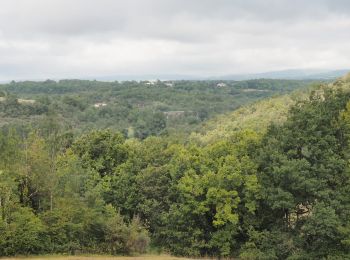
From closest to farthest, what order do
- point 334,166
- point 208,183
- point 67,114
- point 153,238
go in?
point 334,166
point 208,183
point 153,238
point 67,114

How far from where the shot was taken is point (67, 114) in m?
151

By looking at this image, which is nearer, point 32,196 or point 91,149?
point 32,196

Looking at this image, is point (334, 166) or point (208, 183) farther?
point (208, 183)

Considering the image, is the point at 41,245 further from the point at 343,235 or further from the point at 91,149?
the point at 343,235

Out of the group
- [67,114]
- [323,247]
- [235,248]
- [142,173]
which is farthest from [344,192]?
[67,114]

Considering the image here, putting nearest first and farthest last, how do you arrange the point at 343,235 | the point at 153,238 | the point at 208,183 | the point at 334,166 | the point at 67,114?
1. the point at 343,235
2. the point at 334,166
3. the point at 208,183
4. the point at 153,238
5. the point at 67,114

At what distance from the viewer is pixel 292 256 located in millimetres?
31016

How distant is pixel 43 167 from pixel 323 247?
66.8 feet

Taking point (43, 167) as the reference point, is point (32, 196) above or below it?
below

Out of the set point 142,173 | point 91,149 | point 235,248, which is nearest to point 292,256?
point 235,248

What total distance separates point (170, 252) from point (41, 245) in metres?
9.77

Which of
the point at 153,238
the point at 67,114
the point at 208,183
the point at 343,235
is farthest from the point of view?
the point at 67,114

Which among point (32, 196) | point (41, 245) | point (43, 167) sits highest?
point (43, 167)

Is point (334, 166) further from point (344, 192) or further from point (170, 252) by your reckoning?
point (170, 252)
